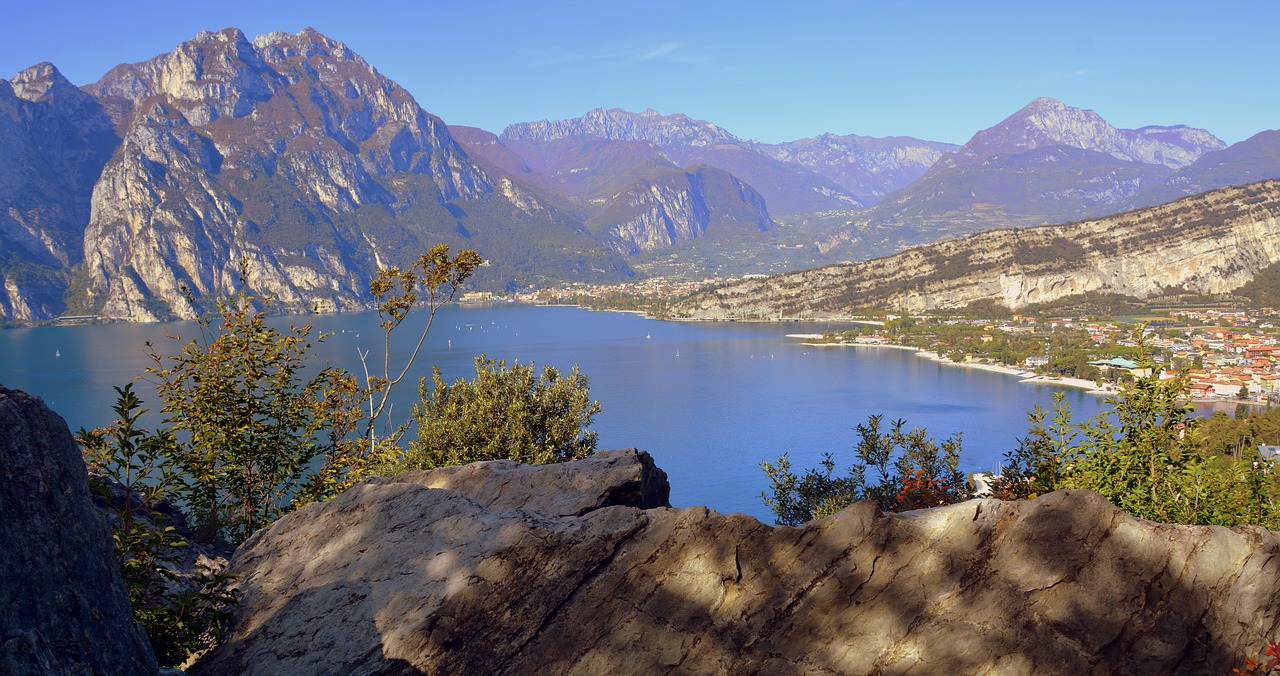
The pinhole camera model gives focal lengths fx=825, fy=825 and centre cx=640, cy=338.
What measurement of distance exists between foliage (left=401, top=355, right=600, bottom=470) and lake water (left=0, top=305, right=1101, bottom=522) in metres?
11.0

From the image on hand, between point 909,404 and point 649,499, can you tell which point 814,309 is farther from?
point 649,499

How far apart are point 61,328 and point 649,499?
611 feet

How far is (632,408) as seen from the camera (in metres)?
65.2

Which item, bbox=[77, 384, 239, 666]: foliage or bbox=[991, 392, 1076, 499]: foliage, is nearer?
bbox=[77, 384, 239, 666]: foliage

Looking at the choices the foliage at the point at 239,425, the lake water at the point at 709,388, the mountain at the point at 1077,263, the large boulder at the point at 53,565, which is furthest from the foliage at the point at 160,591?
the mountain at the point at 1077,263

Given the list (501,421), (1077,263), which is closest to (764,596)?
(501,421)

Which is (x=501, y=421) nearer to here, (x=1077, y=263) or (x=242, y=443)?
(x=242, y=443)

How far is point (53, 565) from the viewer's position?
4.16 meters

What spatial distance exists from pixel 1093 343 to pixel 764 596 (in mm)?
103555

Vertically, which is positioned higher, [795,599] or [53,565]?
[53,565]

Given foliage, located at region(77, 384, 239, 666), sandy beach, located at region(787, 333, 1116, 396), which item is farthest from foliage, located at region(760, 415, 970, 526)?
sandy beach, located at region(787, 333, 1116, 396)

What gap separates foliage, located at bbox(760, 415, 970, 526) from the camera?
9664 millimetres

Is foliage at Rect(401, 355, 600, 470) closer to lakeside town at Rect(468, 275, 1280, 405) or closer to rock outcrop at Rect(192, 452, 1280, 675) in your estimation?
rock outcrop at Rect(192, 452, 1280, 675)

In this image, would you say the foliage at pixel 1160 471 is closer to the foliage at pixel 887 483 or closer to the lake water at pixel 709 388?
the foliage at pixel 887 483
